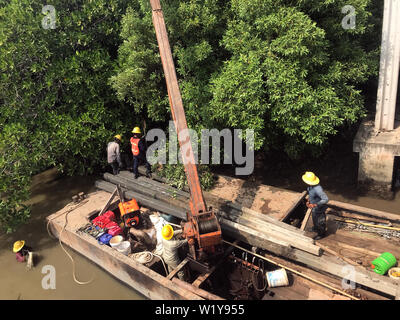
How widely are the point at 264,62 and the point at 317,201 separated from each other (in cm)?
345

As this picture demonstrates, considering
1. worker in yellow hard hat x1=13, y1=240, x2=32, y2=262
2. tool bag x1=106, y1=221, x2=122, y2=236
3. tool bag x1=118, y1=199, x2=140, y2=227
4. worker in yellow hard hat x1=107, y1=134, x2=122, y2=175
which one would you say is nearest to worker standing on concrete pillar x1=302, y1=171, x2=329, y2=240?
tool bag x1=118, y1=199, x2=140, y2=227

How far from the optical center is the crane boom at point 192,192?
19.1 ft

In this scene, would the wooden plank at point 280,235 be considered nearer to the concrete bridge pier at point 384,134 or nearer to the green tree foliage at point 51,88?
the concrete bridge pier at point 384,134

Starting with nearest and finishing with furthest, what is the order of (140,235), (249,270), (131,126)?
1. (249,270)
2. (140,235)
3. (131,126)

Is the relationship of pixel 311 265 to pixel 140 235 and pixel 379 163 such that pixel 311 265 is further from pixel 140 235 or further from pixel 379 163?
pixel 379 163

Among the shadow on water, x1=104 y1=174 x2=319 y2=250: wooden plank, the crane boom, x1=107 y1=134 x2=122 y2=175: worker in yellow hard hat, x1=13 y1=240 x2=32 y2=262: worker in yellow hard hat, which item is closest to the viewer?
the crane boom

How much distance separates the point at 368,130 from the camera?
9.73 meters

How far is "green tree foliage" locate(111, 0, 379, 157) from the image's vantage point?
7.18 meters

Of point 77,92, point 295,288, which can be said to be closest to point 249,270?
point 295,288

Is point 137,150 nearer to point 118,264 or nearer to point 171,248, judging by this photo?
point 118,264

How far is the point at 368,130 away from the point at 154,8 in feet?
24.3

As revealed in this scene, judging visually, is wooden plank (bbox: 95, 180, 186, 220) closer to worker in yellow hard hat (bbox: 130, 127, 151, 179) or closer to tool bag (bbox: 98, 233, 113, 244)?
worker in yellow hard hat (bbox: 130, 127, 151, 179)

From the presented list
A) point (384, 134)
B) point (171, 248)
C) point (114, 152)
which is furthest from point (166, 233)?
point (384, 134)

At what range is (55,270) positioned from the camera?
315 inches
